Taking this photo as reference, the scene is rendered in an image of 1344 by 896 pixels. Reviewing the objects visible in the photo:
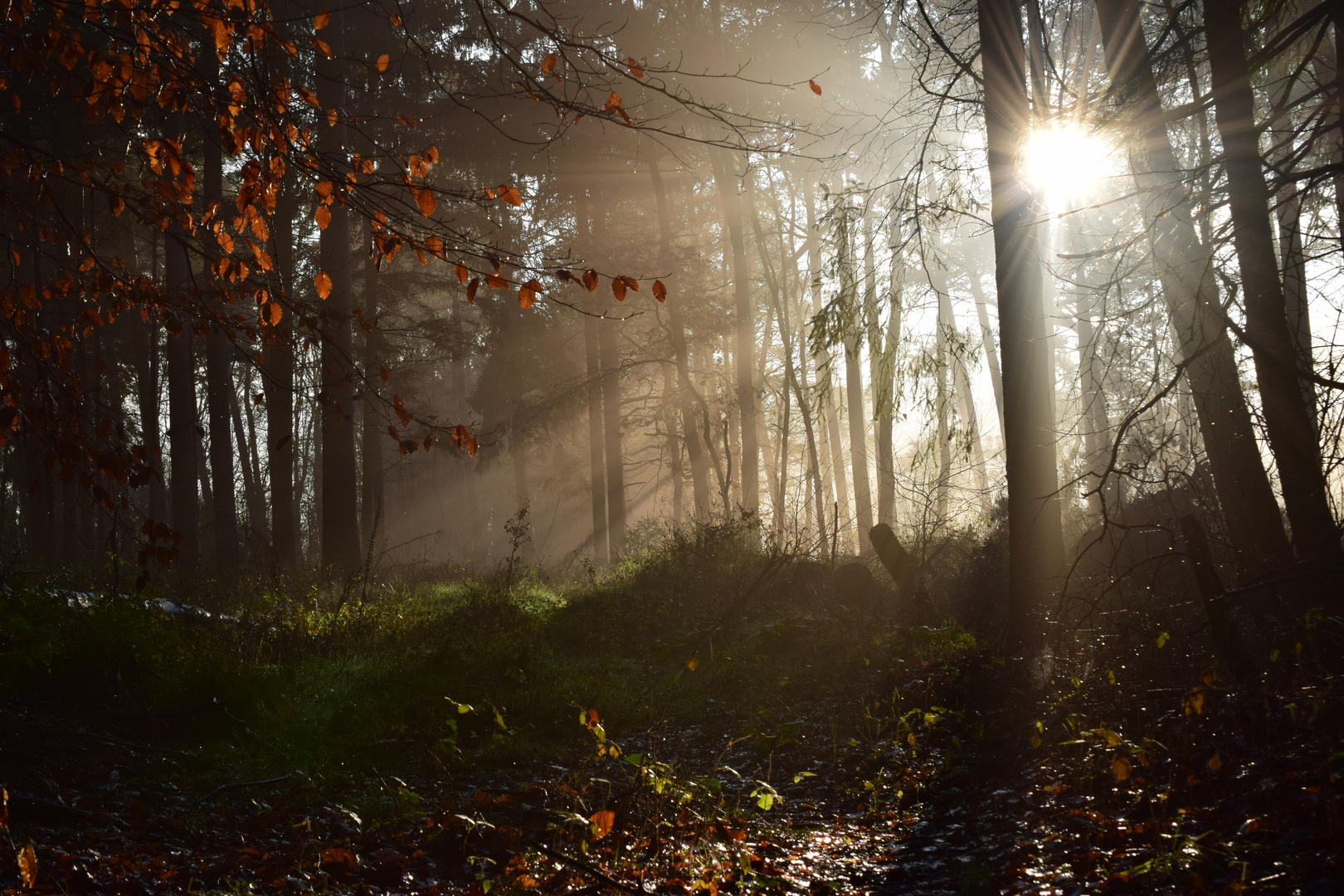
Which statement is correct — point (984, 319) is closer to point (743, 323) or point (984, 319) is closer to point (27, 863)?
point (743, 323)

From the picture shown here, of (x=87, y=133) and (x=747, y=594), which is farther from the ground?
(x=87, y=133)

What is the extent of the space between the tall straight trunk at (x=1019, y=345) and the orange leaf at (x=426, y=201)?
200 inches

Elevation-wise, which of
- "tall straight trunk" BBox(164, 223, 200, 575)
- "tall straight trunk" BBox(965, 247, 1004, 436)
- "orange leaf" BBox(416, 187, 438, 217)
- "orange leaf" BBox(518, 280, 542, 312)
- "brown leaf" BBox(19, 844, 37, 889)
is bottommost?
"brown leaf" BBox(19, 844, 37, 889)

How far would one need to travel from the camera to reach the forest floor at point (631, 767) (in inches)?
131

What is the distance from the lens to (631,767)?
203 inches

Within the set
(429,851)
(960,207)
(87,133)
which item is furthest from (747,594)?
(87,133)

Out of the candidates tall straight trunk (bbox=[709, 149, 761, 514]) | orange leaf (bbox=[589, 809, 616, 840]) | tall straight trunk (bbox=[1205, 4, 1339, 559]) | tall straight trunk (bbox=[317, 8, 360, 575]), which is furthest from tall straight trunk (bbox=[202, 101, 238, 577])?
tall straight trunk (bbox=[1205, 4, 1339, 559])

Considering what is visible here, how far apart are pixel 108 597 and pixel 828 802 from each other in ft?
18.8

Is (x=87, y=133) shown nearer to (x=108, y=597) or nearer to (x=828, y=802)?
(x=108, y=597)

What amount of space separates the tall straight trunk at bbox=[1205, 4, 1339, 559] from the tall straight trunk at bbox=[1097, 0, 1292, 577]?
0.76 feet

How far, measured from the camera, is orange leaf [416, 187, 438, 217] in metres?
3.31

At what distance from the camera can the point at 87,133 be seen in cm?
1511

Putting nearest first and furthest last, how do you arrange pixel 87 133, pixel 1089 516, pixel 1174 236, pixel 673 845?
pixel 673 845 < pixel 1174 236 < pixel 1089 516 < pixel 87 133

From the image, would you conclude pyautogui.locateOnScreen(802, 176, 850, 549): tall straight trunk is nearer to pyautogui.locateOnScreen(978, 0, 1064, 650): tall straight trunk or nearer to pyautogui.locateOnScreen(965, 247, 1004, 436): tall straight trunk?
pyautogui.locateOnScreen(965, 247, 1004, 436): tall straight trunk
